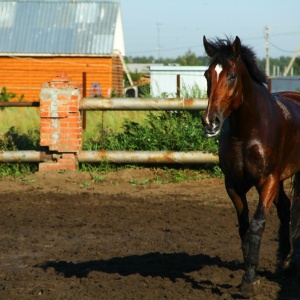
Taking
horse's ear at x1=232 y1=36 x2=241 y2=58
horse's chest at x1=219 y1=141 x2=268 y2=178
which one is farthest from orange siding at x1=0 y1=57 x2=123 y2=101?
horse's ear at x1=232 y1=36 x2=241 y2=58

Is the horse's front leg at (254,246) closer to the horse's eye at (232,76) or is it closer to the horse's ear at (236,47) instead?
the horse's eye at (232,76)

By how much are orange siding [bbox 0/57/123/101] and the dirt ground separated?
26.6 m

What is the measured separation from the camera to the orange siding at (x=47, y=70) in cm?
3847

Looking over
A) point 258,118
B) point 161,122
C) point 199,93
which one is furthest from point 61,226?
point 199,93

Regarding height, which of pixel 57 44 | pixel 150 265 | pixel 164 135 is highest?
pixel 57 44

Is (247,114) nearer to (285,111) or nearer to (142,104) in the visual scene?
(285,111)

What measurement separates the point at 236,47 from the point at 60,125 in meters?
6.83

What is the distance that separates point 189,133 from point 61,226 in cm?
430

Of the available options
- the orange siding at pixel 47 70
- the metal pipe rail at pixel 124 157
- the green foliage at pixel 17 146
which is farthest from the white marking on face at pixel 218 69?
the orange siding at pixel 47 70

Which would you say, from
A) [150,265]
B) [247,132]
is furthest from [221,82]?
[150,265]

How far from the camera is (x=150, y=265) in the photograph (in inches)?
269

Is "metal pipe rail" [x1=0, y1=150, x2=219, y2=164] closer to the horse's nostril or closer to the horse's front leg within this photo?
the horse's front leg

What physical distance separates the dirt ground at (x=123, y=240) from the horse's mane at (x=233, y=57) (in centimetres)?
174

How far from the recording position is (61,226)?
8859mm
